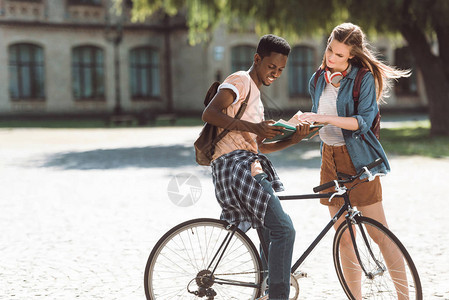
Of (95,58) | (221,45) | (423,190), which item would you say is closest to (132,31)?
(95,58)

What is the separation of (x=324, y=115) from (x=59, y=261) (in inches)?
112

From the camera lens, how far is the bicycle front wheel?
129 inches

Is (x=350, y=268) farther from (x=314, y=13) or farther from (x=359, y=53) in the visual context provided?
(x=314, y=13)

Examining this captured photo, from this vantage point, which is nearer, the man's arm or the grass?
the man's arm

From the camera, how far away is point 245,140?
3.35m

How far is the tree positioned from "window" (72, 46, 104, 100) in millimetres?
16853

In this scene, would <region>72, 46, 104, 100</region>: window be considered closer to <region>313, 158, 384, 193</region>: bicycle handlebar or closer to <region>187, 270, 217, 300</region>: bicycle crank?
<region>187, 270, 217, 300</region>: bicycle crank

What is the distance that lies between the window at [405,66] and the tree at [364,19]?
19959 millimetres

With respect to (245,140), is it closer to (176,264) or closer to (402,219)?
(176,264)

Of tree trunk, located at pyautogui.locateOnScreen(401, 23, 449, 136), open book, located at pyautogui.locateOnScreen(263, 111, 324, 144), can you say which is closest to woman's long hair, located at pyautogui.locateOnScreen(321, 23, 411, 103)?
A: open book, located at pyautogui.locateOnScreen(263, 111, 324, 144)

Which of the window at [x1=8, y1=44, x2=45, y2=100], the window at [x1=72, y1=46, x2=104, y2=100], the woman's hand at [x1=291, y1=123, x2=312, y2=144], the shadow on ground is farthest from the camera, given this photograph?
the window at [x1=72, y1=46, x2=104, y2=100]

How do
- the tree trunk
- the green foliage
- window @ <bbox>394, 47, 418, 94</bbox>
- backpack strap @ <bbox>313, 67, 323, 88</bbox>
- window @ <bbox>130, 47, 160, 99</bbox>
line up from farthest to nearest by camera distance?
window @ <bbox>394, 47, 418, 94</bbox> → window @ <bbox>130, 47, 160, 99</bbox> → the tree trunk → the green foliage → backpack strap @ <bbox>313, 67, 323, 88</bbox>

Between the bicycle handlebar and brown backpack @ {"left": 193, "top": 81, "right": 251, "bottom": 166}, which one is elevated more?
brown backpack @ {"left": 193, "top": 81, "right": 251, "bottom": 166}

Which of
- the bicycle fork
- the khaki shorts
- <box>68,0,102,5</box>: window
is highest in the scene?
<box>68,0,102,5</box>: window
